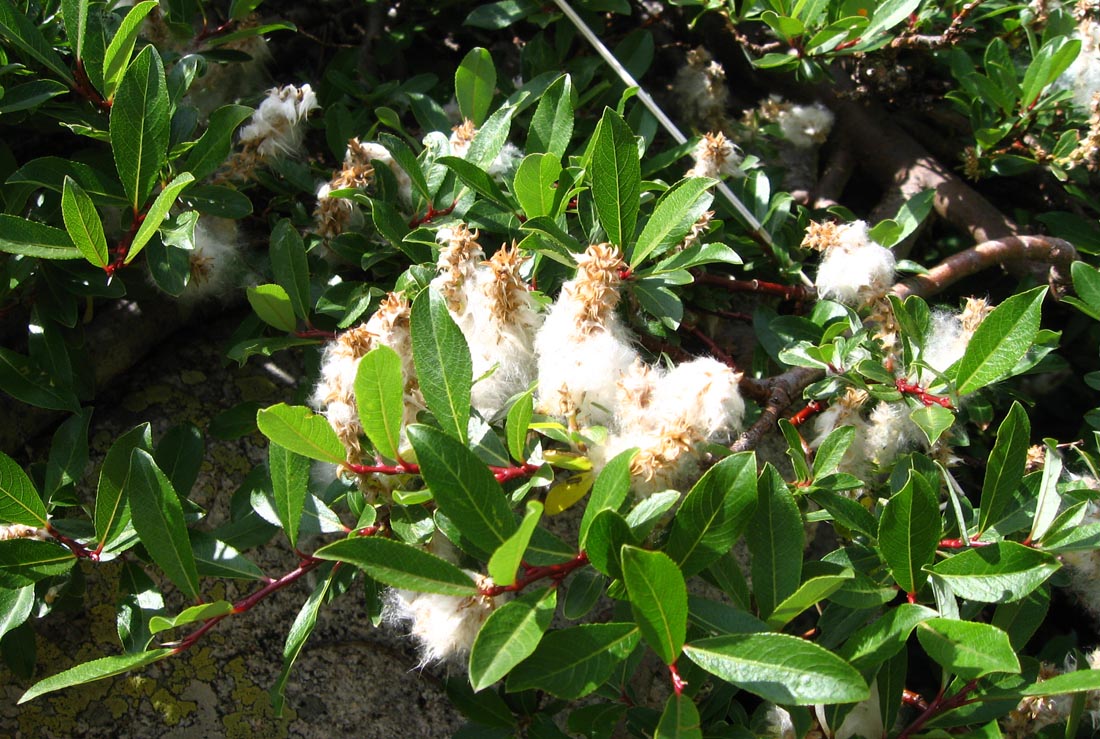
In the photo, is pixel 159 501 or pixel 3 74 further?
pixel 3 74

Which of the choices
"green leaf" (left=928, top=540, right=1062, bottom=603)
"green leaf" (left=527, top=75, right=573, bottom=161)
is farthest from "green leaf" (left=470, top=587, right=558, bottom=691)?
"green leaf" (left=527, top=75, right=573, bottom=161)

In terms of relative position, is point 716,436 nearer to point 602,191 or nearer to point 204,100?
point 602,191

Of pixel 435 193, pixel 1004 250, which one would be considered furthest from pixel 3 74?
pixel 1004 250

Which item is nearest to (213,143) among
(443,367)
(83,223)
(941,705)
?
(83,223)

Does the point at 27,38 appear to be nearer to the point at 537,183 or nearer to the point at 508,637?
the point at 537,183

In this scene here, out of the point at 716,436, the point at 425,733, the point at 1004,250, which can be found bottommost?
the point at 1004,250

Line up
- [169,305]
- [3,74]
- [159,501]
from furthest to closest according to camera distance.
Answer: [169,305]
[3,74]
[159,501]
